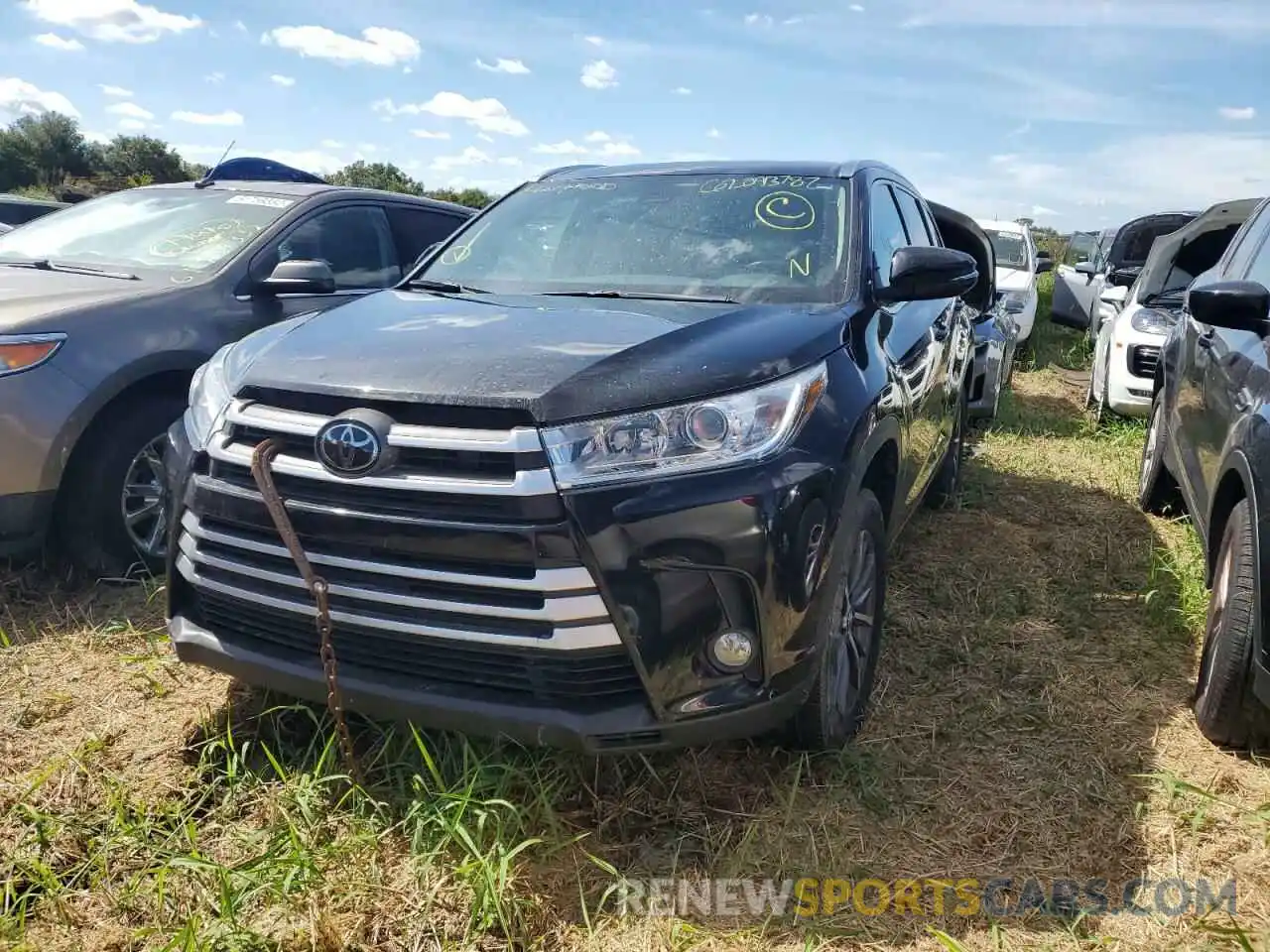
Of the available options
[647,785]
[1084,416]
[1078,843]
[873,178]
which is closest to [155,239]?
[873,178]

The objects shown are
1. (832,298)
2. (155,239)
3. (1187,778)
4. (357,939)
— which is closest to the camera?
(357,939)

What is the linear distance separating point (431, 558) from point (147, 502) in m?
2.18

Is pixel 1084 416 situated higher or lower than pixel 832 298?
lower

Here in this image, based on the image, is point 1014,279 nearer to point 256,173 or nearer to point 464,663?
point 256,173

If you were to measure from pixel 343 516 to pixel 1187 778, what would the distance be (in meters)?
2.29

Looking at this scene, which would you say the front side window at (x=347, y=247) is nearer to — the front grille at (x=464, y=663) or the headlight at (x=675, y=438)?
the front grille at (x=464, y=663)

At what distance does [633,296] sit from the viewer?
2.88 m

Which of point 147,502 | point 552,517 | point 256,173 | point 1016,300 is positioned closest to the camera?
point 552,517

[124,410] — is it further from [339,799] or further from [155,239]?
[339,799]

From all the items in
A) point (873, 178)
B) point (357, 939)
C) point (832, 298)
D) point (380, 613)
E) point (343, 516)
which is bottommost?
point (357, 939)

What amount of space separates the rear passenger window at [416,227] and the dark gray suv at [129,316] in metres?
0.16

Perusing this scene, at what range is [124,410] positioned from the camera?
11.8ft

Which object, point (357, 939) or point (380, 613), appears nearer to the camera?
point (357, 939)

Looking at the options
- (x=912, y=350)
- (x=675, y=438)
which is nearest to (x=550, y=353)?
(x=675, y=438)
